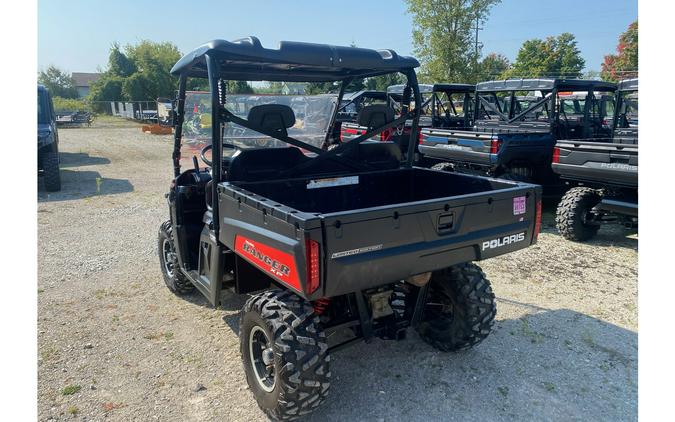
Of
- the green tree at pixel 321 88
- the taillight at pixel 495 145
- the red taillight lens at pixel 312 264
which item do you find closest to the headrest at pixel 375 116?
the green tree at pixel 321 88

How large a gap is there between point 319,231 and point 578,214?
4975mm

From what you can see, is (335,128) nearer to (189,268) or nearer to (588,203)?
(189,268)

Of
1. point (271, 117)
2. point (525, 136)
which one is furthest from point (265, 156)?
point (525, 136)

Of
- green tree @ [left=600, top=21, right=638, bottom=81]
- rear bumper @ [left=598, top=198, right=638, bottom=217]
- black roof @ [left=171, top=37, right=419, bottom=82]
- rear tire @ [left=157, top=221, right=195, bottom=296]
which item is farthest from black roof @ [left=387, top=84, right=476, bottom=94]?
green tree @ [left=600, top=21, right=638, bottom=81]

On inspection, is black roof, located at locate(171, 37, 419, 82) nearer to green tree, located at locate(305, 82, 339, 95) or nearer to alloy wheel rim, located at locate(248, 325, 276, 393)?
green tree, located at locate(305, 82, 339, 95)

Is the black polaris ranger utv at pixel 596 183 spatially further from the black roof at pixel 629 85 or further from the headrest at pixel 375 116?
the headrest at pixel 375 116

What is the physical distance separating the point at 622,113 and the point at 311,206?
6842mm

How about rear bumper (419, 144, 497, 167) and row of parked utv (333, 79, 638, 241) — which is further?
rear bumper (419, 144, 497, 167)

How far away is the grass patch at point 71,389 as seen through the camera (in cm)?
297

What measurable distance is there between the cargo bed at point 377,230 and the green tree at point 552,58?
48.9 metres

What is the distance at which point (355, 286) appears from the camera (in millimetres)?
2344

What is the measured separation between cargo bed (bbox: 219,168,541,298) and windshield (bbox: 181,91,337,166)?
0.44m

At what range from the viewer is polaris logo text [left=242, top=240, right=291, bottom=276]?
2354 mm

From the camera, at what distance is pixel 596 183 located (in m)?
6.00
